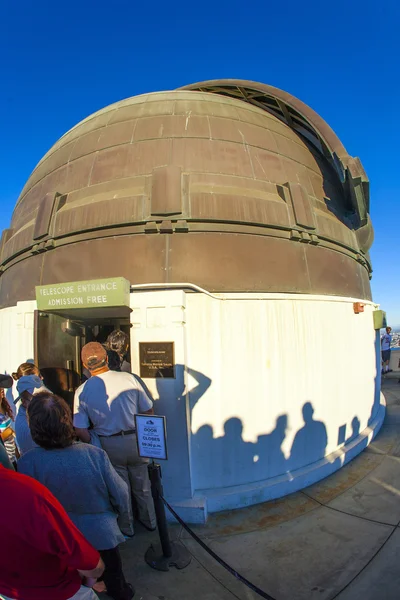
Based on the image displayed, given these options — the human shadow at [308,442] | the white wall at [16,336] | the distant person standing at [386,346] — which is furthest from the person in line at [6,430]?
the distant person standing at [386,346]

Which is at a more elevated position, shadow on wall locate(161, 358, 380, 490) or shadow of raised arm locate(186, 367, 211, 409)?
shadow of raised arm locate(186, 367, 211, 409)

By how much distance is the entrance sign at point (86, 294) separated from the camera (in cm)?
395

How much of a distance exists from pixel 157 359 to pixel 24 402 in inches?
63.8

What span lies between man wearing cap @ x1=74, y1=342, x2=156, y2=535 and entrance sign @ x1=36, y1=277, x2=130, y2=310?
81cm

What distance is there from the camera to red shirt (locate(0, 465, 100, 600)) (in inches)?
54.6

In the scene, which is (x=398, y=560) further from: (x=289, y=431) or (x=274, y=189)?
(x=274, y=189)

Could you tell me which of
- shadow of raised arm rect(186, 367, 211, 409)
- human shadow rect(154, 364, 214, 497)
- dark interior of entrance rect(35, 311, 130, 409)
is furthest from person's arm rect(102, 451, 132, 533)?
dark interior of entrance rect(35, 311, 130, 409)

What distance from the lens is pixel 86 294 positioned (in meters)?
4.11

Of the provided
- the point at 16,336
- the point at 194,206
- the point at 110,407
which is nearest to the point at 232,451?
the point at 110,407

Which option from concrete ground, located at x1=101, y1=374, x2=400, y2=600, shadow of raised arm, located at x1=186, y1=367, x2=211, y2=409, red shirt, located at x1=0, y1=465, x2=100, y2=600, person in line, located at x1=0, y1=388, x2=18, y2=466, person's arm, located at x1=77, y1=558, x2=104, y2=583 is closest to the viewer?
red shirt, located at x1=0, y1=465, x2=100, y2=600

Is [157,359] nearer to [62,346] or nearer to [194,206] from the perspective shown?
[62,346]

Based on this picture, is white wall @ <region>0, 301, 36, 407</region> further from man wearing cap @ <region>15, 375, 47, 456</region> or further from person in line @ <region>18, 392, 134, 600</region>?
person in line @ <region>18, 392, 134, 600</region>

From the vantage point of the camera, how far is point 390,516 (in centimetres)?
370

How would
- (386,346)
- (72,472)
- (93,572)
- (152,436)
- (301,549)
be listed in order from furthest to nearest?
(386,346) → (301,549) → (152,436) → (72,472) → (93,572)
